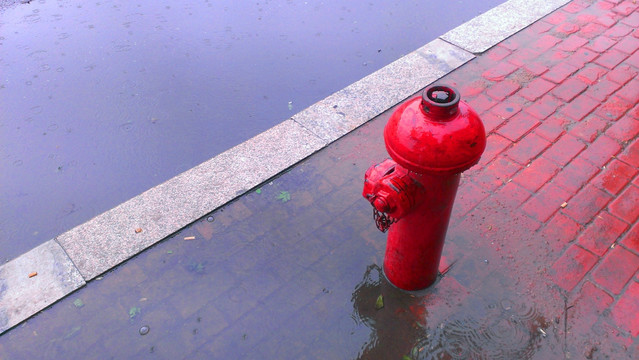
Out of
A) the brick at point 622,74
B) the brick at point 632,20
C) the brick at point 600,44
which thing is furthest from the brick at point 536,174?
the brick at point 632,20

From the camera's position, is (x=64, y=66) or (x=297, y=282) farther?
(x=64, y=66)

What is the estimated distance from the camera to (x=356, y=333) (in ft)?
9.00

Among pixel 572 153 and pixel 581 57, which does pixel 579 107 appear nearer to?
pixel 572 153

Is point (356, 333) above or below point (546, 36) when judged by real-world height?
below

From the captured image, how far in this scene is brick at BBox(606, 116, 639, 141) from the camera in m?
3.76

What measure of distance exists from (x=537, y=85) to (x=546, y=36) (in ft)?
3.04

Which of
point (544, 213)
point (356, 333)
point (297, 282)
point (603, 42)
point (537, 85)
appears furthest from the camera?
point (603, 42)

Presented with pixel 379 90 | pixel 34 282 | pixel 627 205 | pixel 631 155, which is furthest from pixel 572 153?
pixel 34 282

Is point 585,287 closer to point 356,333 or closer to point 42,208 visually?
point 356,333

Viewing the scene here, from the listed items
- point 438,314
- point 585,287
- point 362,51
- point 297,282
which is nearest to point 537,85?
point 362,51

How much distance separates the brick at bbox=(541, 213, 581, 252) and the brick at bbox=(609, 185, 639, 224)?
13.1 inches

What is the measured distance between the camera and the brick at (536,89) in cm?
415

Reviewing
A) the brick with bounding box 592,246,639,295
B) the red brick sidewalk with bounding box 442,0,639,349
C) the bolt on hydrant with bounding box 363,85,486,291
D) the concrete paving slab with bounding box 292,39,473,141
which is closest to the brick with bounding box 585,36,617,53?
the red brick sidewalk with bounding box 442,0,639,349

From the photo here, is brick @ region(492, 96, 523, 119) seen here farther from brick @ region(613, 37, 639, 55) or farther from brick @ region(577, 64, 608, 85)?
brick @ region(613, 37, 639, 55)
